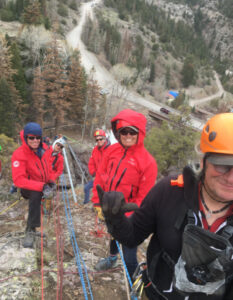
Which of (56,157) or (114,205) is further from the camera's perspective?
(56,157)

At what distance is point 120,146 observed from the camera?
3207 mm

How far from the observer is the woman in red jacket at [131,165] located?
9.58ft

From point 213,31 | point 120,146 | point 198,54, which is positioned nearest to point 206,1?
point 213,31

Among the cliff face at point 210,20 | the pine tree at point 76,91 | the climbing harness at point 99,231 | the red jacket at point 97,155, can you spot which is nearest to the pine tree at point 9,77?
the pine tree at point 76,91

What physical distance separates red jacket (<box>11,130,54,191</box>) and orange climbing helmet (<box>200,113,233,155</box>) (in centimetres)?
305

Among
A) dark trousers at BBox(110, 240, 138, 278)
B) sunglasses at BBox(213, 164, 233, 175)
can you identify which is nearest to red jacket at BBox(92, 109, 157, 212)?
dark trousers at BBox(110, 240, 138, 278)

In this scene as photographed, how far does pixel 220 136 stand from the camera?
1376 millimetres

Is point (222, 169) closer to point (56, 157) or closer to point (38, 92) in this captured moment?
point (56, 157)

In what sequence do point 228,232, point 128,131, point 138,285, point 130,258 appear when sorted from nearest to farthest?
point 228,232, point 138,285, point 130,258, point 128,131

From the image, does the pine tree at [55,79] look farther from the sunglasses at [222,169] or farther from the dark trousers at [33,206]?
the sunglasses at [222,169]

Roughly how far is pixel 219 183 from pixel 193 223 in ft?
1.07

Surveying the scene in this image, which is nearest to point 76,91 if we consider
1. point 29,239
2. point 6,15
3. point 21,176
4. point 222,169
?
point 6,15

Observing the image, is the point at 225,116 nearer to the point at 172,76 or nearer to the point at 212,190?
the point at 212,190

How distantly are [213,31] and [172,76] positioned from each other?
73466 millimetres
